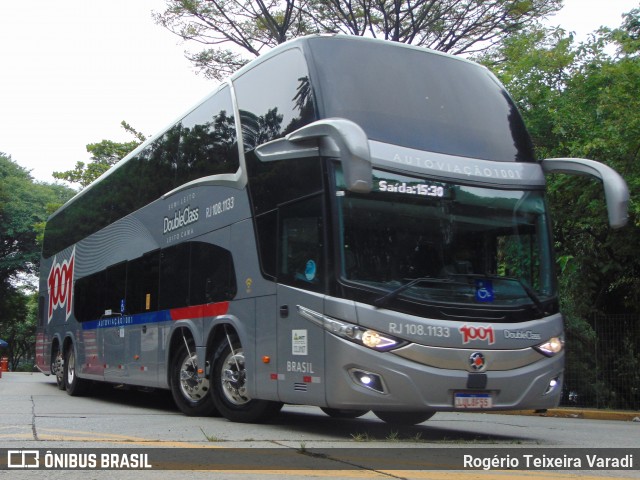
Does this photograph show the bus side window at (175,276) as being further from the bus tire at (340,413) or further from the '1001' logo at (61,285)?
the '1001' logo at (61,285)

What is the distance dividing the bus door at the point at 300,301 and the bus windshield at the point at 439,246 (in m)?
0.40

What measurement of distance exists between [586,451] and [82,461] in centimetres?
464

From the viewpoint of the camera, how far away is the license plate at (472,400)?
26.3 ft

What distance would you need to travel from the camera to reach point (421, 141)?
8.59 m

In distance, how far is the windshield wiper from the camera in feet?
25.9

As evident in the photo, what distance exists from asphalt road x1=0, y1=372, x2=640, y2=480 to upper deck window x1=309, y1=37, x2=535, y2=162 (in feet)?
9.87

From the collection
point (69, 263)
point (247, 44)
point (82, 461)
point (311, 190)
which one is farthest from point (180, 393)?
point (247, 44)

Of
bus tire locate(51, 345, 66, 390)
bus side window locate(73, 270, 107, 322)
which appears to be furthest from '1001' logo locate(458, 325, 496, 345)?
bus tire locate(51, 345, 66, 390)

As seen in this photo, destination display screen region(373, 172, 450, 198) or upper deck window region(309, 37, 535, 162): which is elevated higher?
upper deck window region(309, 37, 535, 162)

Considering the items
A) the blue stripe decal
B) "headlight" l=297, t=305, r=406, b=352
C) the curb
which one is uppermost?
the blue stripe decal

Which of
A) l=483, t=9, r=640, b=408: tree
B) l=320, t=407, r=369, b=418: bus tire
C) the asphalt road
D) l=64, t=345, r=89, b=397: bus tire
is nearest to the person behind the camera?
the asphalt road

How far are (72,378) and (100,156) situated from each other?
20687 mm

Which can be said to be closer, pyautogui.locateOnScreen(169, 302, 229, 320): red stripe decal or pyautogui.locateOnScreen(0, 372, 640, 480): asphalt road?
pyautogui.locateOnScreen(0, 372, 640, 480): asphalt road

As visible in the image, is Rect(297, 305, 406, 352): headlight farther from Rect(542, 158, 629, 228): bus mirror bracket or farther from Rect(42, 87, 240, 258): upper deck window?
Rect(42, 87, 240, 258): upper deck window
